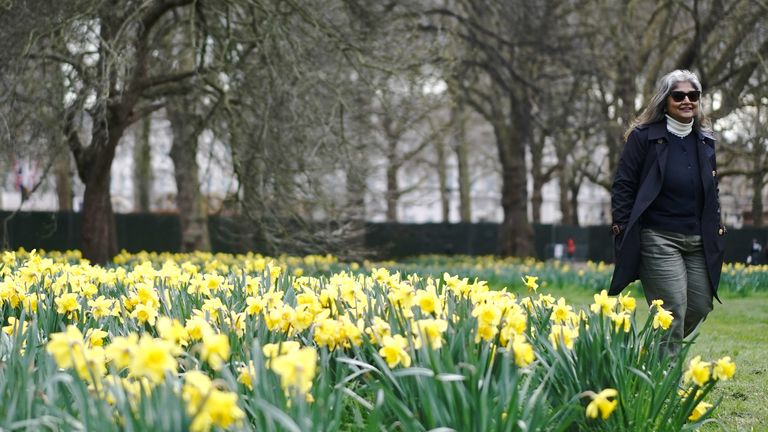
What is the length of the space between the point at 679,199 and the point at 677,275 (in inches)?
15.7

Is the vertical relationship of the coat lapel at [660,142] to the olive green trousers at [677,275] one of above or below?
above

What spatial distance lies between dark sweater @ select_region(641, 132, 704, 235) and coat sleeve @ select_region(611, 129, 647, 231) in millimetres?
122

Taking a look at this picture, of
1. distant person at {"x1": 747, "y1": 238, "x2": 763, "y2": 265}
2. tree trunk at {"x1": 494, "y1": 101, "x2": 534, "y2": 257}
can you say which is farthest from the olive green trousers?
distant person at {"x1": 747, "y1": 238, "x2": 763, "y2": 265}

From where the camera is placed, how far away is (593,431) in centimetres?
295

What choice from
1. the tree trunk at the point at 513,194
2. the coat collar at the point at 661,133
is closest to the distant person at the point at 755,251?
the tree trunk at the point at 513,194

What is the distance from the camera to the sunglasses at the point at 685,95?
4367 millimetres

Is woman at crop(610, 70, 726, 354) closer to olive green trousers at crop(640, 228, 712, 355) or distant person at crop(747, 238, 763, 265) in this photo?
olive green trousers at crop(640, 228, 712, 355)

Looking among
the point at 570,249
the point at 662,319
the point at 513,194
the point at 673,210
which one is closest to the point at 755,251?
Answer: the point at 570,249

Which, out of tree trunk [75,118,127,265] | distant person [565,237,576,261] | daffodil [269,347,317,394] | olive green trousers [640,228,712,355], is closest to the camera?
daffodil [269,347,317,394]

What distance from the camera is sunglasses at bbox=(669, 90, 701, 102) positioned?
4.37 m

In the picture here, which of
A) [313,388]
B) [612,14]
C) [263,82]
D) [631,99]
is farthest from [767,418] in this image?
[612,14]

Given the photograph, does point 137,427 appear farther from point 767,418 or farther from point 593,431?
point 767,418

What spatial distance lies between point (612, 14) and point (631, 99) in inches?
118

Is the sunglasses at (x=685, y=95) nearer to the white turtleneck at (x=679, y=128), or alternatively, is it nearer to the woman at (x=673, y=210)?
the woman at (x=673, y=210)
